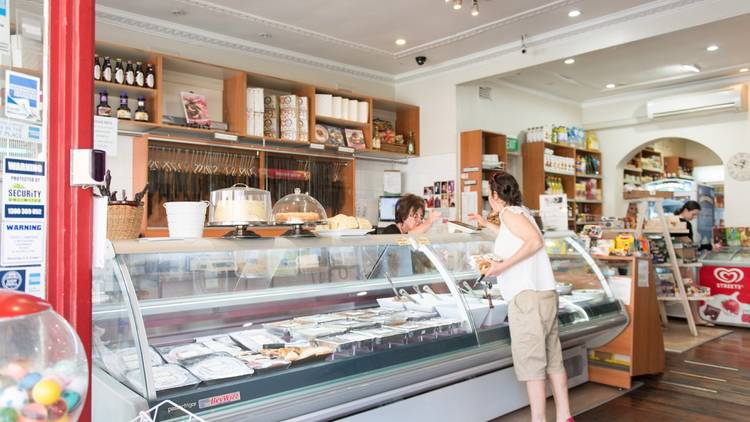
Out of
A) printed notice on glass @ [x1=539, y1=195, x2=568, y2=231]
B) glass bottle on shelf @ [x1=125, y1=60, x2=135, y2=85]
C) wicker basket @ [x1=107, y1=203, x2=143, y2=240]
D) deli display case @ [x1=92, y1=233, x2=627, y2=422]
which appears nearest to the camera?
deli display case @ [x1=92, y1=233, x2=627, y2=422]

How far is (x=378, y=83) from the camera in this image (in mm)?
7461

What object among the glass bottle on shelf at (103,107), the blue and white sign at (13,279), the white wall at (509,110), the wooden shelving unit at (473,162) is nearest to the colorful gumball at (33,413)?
the blue and white sign at (13,279)

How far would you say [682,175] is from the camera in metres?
12.0

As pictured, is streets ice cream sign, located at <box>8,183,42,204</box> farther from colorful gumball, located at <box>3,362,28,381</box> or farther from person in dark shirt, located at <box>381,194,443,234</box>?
person in dark shirt, located at <box>381,194,443,234</box>

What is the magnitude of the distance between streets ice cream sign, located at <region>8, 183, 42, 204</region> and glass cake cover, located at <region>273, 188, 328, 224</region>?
1.26 m

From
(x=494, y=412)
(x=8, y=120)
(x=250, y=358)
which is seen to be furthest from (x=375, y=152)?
(x=8, y=120)

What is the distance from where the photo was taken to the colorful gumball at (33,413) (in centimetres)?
97

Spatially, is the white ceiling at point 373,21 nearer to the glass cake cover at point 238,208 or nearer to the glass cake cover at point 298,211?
the glass cake cover at point 298,211

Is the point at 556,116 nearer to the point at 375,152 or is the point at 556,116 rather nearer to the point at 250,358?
the point at 375,152

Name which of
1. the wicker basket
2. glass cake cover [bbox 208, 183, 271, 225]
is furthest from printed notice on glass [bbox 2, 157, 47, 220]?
glass cake cover [bbox 208, 183, 271, 225]

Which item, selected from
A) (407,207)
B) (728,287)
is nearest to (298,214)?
(407,207)

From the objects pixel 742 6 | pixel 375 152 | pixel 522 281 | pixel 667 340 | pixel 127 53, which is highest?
pixel 742 6

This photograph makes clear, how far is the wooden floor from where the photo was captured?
3531mm

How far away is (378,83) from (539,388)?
532cm
